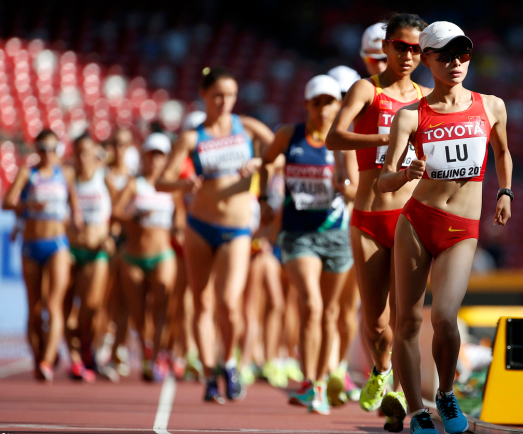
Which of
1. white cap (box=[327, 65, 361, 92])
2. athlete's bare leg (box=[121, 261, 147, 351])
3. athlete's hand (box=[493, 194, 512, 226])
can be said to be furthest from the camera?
athlete's bare leg (box=[121, 261, 147, 351])

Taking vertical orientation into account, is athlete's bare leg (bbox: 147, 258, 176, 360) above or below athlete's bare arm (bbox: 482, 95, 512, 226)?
below

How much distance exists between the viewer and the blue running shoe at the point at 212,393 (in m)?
6.63

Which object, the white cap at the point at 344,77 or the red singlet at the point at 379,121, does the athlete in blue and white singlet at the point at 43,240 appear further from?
the red singlet at the point at 379,121

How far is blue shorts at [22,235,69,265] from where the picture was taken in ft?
28.9

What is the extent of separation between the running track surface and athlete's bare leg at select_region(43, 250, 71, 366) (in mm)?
453

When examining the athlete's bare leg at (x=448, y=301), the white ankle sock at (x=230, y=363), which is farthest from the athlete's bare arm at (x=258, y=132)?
the athlete's bare leg at (x=448, y=301)

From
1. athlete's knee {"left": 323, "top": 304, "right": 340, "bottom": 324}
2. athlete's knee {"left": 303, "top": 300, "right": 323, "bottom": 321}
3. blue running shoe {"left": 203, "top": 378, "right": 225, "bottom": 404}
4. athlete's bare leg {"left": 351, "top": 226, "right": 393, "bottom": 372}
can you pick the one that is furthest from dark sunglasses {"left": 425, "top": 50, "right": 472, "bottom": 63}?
blue running shoe {"left": 203, "top": 378, "right": 225, "bottom": 404}

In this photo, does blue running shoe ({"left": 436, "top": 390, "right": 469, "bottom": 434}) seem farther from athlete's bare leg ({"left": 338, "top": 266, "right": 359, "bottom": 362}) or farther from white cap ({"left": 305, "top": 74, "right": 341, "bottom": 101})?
white cap ({"left": 305, "top": 74, "right": 341, "bottom": 101})

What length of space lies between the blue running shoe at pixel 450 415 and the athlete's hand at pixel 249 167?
2.99 metres

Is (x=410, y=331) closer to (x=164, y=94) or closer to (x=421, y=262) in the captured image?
(x=421, y=262)

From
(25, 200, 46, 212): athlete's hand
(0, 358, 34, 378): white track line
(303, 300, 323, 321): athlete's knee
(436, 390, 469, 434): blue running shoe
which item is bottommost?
(0, 358, 34, 378): white track line

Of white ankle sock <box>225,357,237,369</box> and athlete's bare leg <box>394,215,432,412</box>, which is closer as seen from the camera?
athlete's bare leg <box>394,215,432,412</box>

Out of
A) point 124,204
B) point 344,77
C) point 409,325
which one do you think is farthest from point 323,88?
point 124,204

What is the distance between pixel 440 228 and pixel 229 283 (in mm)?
2830
